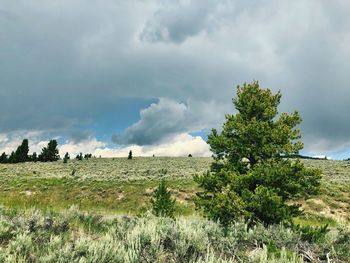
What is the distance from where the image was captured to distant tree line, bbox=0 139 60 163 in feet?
349

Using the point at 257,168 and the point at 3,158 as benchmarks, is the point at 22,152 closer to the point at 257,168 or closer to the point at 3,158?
the point at 3,158

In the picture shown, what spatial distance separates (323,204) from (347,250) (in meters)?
26.2

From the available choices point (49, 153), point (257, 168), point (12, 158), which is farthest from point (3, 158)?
point (257, 168)

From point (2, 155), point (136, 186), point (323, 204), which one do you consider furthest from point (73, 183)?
point (2, 155)

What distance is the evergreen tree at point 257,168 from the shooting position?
13352 mm

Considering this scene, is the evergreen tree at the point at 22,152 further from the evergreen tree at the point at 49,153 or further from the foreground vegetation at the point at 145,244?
the foreground vegetation at the point at 145,244

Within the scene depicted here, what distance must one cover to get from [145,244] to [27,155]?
114 metres

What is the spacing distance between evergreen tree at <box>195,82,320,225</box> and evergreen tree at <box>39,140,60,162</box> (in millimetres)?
104826

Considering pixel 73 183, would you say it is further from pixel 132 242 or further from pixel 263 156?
pixel 132 242

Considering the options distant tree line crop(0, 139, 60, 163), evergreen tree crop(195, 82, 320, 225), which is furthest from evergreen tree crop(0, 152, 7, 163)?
evergreen tree crop(195, 82, 320, 225)

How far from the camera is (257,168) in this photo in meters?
14.0

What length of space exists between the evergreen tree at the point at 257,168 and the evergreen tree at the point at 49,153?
4127 inches

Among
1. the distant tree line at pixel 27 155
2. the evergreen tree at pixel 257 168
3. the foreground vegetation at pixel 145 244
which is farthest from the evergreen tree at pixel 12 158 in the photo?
the foreground vegetation at pixel 145 244

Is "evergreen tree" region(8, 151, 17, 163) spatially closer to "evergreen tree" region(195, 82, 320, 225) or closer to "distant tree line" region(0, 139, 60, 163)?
"distant tree line" region(0, 139, 60, 163)
